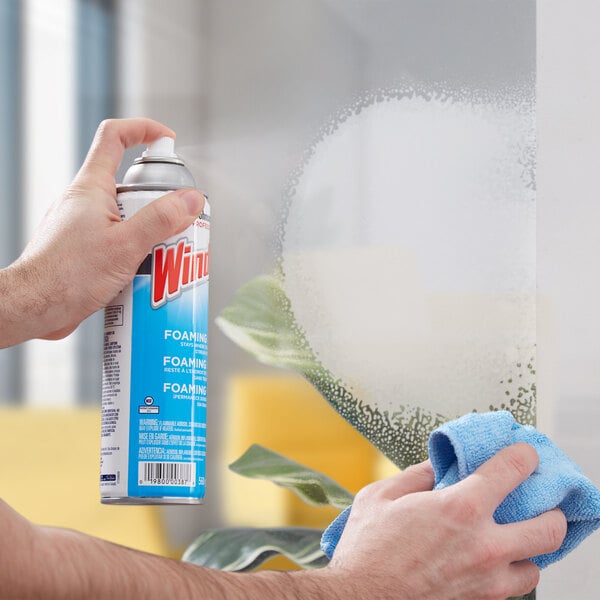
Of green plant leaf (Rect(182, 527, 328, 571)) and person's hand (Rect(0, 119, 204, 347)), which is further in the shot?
green plant leaf (Rect(182, 527, 328, 571))

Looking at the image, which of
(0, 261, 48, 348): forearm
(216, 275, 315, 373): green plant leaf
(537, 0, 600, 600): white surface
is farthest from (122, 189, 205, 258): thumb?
(537, 0, 600, 600): white surface

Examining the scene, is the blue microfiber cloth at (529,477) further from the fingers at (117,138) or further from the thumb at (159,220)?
the fingers at (117,138)

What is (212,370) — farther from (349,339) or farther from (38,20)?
(38,20)

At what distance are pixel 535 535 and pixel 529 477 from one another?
0.05m

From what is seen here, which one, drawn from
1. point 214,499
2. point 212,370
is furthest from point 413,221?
point 214,499

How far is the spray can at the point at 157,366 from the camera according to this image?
802 mm

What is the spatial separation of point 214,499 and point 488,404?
357 mm

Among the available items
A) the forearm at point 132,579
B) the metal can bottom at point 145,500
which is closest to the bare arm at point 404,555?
the forearm at point 132,579

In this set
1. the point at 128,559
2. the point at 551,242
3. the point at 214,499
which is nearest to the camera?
the point at 128,559

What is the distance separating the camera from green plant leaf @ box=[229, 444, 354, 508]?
1094 mm

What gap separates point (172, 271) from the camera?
2.72 ft

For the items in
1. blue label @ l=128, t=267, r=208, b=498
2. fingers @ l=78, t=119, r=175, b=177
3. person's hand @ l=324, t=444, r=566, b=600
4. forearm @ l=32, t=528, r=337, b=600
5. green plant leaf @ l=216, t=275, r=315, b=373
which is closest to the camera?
forearm @ l=32, t=528, r=337, b=600

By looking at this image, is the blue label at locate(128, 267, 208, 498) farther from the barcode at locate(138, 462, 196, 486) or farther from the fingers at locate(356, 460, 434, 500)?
the fingers at locate(356, 460, 434, 500)

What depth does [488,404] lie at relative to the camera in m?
1.04
